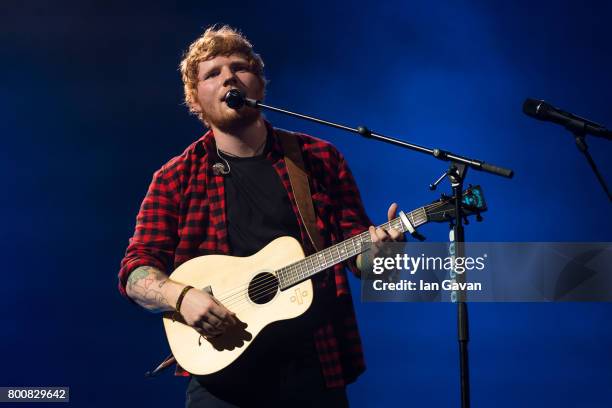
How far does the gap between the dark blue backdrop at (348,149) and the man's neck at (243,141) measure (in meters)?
1.10

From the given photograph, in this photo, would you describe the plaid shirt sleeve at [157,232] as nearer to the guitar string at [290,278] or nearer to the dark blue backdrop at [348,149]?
the guitar string at [290,278]

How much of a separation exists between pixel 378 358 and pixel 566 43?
2.02 metres

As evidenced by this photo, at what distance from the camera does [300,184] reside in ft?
10.4

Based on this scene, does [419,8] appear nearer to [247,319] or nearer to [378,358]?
[378,358]

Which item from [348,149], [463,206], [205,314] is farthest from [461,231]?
[348,149]

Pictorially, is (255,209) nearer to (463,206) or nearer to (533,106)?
(463,206)

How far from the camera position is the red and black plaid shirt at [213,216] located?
303 centimetres

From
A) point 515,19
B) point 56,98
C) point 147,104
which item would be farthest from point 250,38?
point 515,19

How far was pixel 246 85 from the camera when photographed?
10.7 feet

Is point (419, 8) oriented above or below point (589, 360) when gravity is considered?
above

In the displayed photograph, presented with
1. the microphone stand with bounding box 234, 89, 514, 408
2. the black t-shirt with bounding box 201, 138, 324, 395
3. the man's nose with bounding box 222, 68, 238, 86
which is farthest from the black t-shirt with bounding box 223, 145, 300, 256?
the microphone stand with bounding box 234, 89, 514, 408

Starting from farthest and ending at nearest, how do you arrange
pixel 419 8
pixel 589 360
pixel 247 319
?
pixel 419 8, pixel 589 360, pixel 247 319

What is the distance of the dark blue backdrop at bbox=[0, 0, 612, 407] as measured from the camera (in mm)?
4133

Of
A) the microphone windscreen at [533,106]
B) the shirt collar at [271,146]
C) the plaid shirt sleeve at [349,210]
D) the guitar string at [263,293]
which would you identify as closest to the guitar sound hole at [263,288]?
the guitar string at [263,293]
